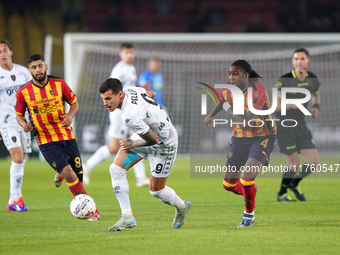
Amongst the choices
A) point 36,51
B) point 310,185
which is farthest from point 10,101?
point 36,51

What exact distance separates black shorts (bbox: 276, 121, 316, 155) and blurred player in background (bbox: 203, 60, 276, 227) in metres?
2.26

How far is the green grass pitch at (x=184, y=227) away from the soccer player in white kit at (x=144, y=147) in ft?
0.99

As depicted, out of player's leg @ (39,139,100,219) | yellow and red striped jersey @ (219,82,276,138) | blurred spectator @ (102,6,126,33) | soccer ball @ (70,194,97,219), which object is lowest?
soccer ball @ (70,194,97,219)

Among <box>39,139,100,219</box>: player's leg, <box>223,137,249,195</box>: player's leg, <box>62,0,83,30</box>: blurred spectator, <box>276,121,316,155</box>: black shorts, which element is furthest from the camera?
<box>62,0,83,30</box>: blurred spectator

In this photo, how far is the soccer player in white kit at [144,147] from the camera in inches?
209

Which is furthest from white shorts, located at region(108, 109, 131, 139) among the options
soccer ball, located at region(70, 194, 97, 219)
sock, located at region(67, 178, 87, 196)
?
soccer ball, located at region(70, 194, 97, 219)

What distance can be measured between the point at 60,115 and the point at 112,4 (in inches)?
696

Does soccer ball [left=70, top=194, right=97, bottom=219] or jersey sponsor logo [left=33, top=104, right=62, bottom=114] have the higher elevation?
jersey sponsor logo [left=33, top=104, right=62, bottom=114]

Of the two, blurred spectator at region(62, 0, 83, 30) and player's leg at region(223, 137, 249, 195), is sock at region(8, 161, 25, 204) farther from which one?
blurred spectator at region(62, 0, 83, 30)

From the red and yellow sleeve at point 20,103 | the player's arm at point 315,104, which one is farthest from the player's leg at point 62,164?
the player's arm at point 315,104

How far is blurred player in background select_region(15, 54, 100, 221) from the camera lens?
6.64 m

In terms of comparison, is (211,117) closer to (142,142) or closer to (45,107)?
(142,142)

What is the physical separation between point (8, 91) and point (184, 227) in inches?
144

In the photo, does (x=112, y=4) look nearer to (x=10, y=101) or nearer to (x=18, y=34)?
(x=18, y=34)
